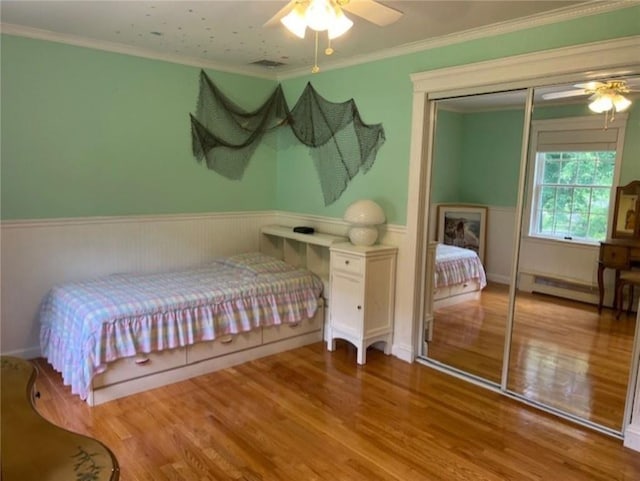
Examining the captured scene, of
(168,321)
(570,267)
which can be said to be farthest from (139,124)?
(570,267)

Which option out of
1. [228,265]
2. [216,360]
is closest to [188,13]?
[228,265]

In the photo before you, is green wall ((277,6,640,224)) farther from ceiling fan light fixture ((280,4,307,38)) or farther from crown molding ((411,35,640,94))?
ceiling fan light fixture ((280,4,307,38))

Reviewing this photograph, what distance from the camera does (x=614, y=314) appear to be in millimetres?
2982

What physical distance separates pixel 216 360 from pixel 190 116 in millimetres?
2218

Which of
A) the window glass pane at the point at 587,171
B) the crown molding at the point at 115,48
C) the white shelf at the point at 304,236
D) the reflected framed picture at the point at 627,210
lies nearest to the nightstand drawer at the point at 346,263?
the white shelf at the point at 304,236

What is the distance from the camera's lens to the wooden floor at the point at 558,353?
299 centimetres

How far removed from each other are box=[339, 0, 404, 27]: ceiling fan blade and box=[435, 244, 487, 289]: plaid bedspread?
1.98m

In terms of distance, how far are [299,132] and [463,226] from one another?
1845 millimetres

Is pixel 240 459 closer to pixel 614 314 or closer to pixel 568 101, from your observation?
pixel 614 314

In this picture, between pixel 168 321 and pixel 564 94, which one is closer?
pixel 564 94

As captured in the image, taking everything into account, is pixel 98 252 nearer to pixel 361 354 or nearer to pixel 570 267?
pixel 361 354

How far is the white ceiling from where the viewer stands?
2719mm

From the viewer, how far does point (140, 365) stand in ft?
10.3

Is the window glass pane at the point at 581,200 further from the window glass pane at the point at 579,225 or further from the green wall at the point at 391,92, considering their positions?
the green wall at the point at 391,92
